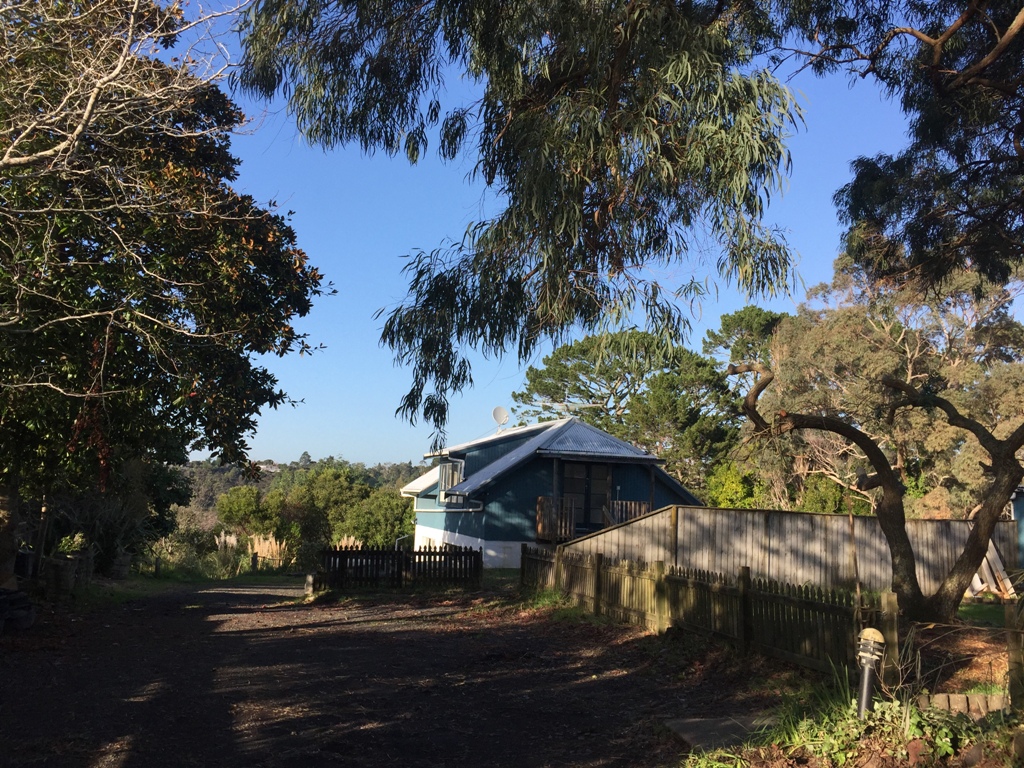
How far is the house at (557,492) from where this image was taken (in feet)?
98.7

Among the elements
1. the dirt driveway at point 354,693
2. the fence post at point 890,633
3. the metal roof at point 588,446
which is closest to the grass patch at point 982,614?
the dirt driveway at point 354,693


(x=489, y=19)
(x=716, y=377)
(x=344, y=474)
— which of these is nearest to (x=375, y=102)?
(x=489, y=19)

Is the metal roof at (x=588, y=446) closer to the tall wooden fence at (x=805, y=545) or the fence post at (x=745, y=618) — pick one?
the tall wooden fence at (x=805, y=545)

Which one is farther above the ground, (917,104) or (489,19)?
(917,104)

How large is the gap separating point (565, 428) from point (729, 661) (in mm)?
22093

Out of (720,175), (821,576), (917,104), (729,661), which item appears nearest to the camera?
(720,175)

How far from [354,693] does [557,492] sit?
20.5m

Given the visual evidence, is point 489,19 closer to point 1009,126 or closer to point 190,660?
point 190,660

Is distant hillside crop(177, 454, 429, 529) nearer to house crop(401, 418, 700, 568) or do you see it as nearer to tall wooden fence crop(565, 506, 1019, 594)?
house crop(401, 418, 700, 568)

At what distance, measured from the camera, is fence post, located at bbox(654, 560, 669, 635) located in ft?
44.6

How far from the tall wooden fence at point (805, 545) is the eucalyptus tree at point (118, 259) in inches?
352

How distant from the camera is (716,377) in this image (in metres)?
51.9

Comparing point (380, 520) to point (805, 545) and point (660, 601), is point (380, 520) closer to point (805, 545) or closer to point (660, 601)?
point (805, 545)

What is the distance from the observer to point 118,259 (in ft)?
34.8
